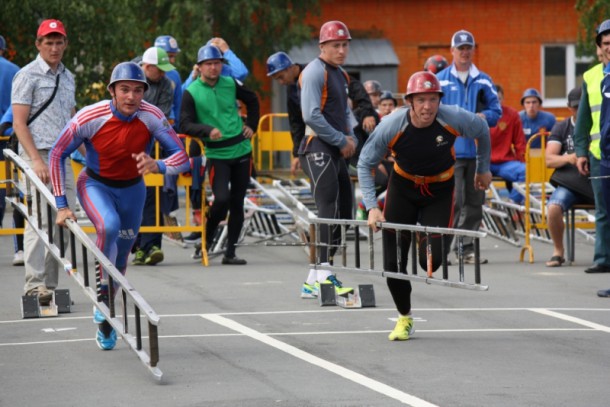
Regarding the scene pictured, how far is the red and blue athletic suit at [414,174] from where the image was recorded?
1058 centimetres

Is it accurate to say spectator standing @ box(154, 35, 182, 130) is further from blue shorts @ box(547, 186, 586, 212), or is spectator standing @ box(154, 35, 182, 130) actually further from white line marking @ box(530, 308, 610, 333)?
white line marking @ box(530, 308, 610, 333)

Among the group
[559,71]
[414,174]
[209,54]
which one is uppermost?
[559,71]

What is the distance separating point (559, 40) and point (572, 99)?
82.5ft

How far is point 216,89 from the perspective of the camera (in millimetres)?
15836

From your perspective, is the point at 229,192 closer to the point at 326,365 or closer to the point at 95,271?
the point at 95,271

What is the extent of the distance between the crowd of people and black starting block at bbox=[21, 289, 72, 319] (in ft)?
0.33

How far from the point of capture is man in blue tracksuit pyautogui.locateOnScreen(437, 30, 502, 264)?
15664 mm

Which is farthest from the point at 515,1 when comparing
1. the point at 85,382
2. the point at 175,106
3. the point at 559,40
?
the point at 85,382

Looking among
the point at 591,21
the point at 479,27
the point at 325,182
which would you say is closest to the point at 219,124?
the point at 325,182

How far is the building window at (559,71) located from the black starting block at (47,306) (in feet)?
98.9

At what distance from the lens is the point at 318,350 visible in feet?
32.7

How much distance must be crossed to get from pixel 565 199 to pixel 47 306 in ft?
20.5

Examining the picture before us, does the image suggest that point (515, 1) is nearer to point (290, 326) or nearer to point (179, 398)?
point (290, 326)

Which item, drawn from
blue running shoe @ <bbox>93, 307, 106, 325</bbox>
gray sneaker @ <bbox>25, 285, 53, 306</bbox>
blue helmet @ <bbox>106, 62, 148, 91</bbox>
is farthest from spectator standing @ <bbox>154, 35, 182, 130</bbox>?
blue running shoe @ <bbox>93, 307, 106, 325</bbox>
